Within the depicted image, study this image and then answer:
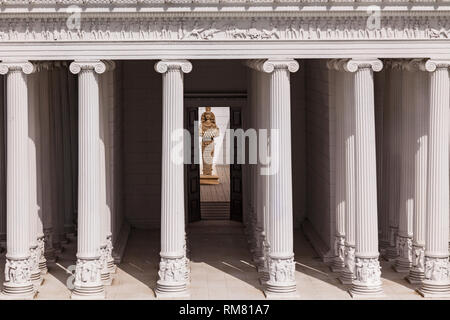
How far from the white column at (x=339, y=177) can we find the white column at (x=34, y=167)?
1290 centimetres

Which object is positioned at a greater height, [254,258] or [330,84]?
[330,84]

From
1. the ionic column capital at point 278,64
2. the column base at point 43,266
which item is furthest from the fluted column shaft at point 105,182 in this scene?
the ionic column capital at point 278,64

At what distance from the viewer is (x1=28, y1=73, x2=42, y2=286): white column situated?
43.5 metres

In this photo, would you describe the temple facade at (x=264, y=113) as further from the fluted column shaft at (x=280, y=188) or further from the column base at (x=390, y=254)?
the column base at (x=390, y=254)

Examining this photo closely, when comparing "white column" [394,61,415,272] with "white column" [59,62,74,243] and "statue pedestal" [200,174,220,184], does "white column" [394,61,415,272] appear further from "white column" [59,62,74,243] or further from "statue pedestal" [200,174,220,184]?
"statue pedestal" [200,174,220,184]

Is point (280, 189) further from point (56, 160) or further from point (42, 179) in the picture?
point (56, 160)

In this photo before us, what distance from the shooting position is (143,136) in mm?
58438

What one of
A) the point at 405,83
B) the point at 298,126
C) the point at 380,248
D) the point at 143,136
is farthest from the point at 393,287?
the point at 143,136

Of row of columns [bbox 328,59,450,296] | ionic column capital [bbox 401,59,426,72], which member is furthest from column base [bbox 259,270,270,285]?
ionic column capital [bbox 401,59,426,72]

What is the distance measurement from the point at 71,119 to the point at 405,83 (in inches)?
740

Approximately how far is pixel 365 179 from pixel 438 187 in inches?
119

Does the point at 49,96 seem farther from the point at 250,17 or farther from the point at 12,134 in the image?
the point at 250,17
